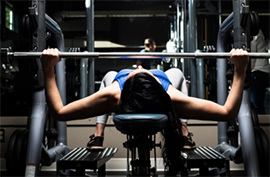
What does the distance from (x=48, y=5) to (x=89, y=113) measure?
326cm

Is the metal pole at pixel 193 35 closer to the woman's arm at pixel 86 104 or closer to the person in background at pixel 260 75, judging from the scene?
the person in background at pixel 260 75

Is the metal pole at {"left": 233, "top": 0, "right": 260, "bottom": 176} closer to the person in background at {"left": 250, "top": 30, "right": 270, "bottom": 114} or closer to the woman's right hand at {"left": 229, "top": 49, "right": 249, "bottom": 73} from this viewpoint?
the woman's right hand at {"left": 229, "top": 49, "right": 249, "bottom": 73}

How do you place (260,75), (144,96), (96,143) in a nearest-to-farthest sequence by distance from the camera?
(144,96), (96,143), (260,75)

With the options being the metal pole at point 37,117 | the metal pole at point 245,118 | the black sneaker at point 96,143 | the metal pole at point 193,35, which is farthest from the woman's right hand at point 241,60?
the metal pole at point 193,35

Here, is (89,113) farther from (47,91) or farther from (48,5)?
(48,5)

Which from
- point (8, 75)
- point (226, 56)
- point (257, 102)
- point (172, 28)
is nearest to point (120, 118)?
point (226, 56)

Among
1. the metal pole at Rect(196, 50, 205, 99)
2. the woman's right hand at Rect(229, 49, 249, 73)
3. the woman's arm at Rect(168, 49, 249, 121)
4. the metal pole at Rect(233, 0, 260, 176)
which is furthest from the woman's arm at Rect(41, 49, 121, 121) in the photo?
the metal pole at Rect(196, 50, 205, 99)

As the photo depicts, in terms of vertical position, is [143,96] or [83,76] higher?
[83,76]

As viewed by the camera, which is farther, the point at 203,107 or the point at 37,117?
the point at 37,117

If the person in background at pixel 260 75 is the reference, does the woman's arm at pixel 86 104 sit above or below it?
below

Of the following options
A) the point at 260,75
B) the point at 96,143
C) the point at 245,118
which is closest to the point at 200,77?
the point at 260,75

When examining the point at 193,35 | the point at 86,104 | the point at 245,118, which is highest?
the point at 193,35

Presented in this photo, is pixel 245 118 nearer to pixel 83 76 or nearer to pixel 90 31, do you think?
pixel 83 76

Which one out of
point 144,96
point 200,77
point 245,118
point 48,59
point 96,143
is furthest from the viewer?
point 200,77
